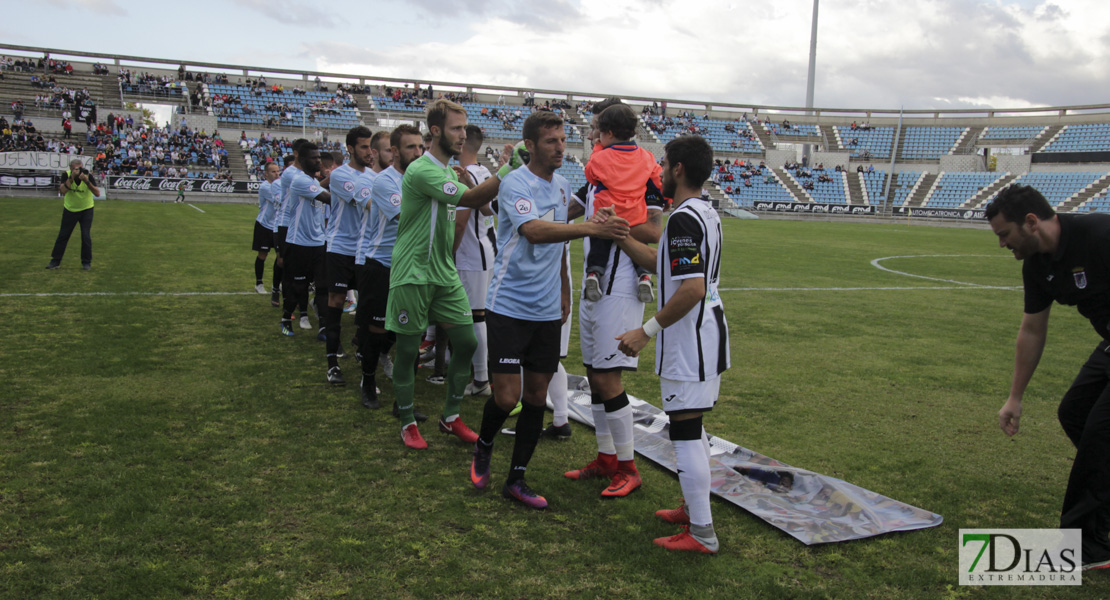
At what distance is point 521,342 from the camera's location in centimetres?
407

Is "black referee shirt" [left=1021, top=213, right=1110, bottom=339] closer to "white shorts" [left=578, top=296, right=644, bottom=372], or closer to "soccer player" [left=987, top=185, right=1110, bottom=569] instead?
"soccer player" [left=987, top=185, right=1110, bottom=569]

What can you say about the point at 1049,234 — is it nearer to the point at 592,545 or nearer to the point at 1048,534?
the point at 1048,534

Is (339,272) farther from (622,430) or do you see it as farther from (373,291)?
(622,430)

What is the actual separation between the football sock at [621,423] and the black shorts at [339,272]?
3576 millimetres

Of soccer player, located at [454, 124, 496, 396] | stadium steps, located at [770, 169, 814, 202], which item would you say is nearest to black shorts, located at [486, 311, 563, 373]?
soccer player, located at [454, 124, 496, 396]

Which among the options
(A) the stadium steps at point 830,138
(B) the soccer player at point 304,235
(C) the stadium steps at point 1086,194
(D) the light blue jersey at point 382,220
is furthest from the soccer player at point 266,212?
(A) the stadium steps at point 830,138

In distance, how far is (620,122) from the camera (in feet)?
13.3

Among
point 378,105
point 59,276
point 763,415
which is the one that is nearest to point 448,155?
point 763,415

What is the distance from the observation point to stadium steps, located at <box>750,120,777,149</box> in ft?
200

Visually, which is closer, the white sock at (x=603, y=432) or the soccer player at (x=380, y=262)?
the white sock at (x=603, y=432)

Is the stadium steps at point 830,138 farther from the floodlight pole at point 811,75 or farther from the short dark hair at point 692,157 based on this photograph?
the short dark hair at point 692,157

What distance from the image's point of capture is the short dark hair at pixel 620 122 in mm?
4051

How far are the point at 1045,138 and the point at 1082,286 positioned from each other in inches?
2499

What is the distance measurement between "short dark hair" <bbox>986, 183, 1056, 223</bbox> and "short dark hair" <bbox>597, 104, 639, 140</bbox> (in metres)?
1.93
